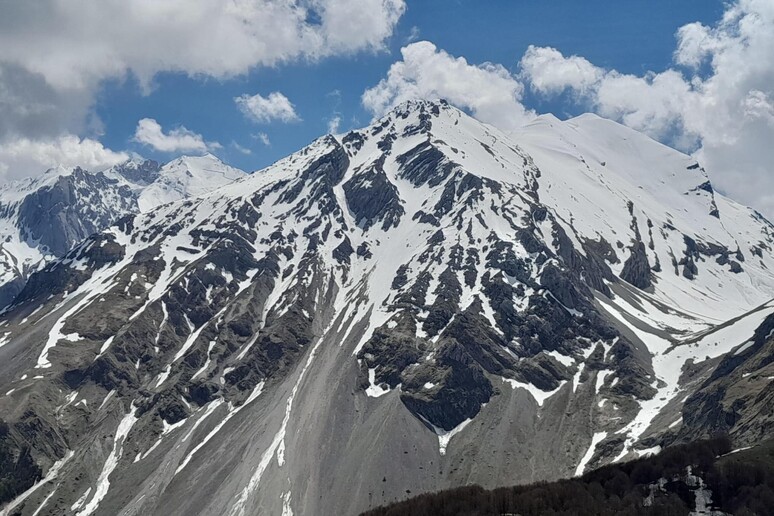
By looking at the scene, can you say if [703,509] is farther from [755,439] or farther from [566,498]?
[755,439]

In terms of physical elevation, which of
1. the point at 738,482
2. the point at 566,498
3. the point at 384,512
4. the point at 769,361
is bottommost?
the point at 769,361

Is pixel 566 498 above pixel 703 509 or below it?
above

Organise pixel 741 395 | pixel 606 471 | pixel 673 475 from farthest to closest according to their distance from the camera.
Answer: pixel 741 395 → pixel 606 471 → pixel 673 475

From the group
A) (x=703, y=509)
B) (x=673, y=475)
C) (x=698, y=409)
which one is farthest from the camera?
(x=698, y=409)

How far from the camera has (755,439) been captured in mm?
147625

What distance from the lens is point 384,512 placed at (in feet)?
496

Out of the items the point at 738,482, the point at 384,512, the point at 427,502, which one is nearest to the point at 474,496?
the point at 427,502

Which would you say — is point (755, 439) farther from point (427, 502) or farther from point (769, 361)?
point (427, 502)

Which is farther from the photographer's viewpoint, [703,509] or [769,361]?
[769,361]

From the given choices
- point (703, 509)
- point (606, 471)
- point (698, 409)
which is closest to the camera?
point (703, 509)

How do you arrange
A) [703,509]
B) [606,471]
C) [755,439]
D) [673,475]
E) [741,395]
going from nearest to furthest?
[703,509] → [673,475] → [606,471] → [755,439] → [741,395]

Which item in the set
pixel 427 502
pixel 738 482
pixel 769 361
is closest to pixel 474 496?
pixel 427 502

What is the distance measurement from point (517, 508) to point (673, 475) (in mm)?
28832

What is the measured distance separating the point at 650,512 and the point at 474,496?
157ft
